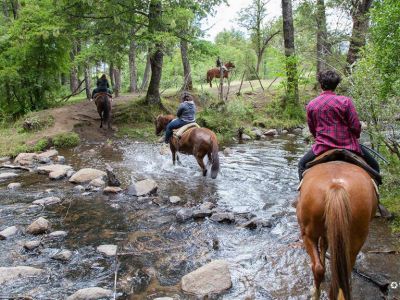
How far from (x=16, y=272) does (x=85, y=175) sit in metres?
4.79

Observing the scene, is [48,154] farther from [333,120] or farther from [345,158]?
[345,158]

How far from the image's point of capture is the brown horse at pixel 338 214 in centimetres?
336

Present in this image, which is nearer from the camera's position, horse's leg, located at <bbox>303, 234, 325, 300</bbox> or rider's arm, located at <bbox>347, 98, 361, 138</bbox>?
horse's leg, located at <bbox>303, 234, 325, 300</bbox>

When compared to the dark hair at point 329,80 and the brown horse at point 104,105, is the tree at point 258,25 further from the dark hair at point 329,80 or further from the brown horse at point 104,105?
the dark hair at point 329,80

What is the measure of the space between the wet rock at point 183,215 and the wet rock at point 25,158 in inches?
253

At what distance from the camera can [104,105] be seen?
1495 centimetres

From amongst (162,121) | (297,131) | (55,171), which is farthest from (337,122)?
(297,131)

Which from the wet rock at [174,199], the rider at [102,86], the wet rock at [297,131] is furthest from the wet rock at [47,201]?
the wet rock at [297,131]

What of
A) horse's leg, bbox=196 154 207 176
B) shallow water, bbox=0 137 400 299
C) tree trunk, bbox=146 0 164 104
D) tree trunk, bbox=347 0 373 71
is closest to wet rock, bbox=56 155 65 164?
shallow water, bbox=0 137 400 299

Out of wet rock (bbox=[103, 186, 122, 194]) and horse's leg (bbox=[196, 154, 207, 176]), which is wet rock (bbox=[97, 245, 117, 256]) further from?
horse's leg (bbox=[196, 154, 207, 176])

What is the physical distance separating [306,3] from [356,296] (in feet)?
60.1

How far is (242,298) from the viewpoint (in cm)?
423

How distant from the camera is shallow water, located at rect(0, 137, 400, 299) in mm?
4488

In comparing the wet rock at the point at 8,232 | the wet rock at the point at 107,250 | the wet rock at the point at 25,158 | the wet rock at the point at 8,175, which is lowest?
the wet rock at the point at 107,250
